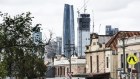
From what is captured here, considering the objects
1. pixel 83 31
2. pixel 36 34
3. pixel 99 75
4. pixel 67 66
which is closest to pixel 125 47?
pixel 99 75

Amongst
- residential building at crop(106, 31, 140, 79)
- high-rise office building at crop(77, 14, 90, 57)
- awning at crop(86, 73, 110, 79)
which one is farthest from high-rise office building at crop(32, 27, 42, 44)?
high-rise office building at crop(77, 14, 90, 57)

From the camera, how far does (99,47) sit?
7344 centimetres

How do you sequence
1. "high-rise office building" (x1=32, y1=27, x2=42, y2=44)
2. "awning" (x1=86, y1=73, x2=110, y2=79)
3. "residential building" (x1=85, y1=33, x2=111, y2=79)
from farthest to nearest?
1. "residential building" (x1=85, y1=33, x2=111, y2=79)
2. "awning" (x1=86, y1=73, x2=110, y2=79)
3. "high-rise office building" (x1=32, y1=27, x2=42, y2=44)

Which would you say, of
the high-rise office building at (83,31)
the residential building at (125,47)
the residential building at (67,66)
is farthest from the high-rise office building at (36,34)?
the high-rise office building at (83,31)

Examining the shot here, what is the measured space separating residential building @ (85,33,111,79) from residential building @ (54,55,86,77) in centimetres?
871

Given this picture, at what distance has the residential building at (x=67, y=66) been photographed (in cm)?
8756

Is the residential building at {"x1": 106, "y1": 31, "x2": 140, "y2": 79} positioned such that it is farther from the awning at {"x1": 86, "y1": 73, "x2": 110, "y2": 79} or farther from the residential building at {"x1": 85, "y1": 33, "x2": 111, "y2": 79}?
the awning at {"x1": 86, "y1": 73, "x2": 110, "y2": 79}

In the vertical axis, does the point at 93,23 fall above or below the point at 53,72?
above

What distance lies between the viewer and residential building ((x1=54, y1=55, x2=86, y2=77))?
87.6 m

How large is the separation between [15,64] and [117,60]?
32.7 m

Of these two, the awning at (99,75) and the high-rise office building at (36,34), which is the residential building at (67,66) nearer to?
the awning at (99,75)

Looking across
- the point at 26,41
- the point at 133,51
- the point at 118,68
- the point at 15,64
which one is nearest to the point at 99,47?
the point at 118,68

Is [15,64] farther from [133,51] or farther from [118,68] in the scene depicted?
[118,68]

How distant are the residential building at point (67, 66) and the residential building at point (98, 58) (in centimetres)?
871
